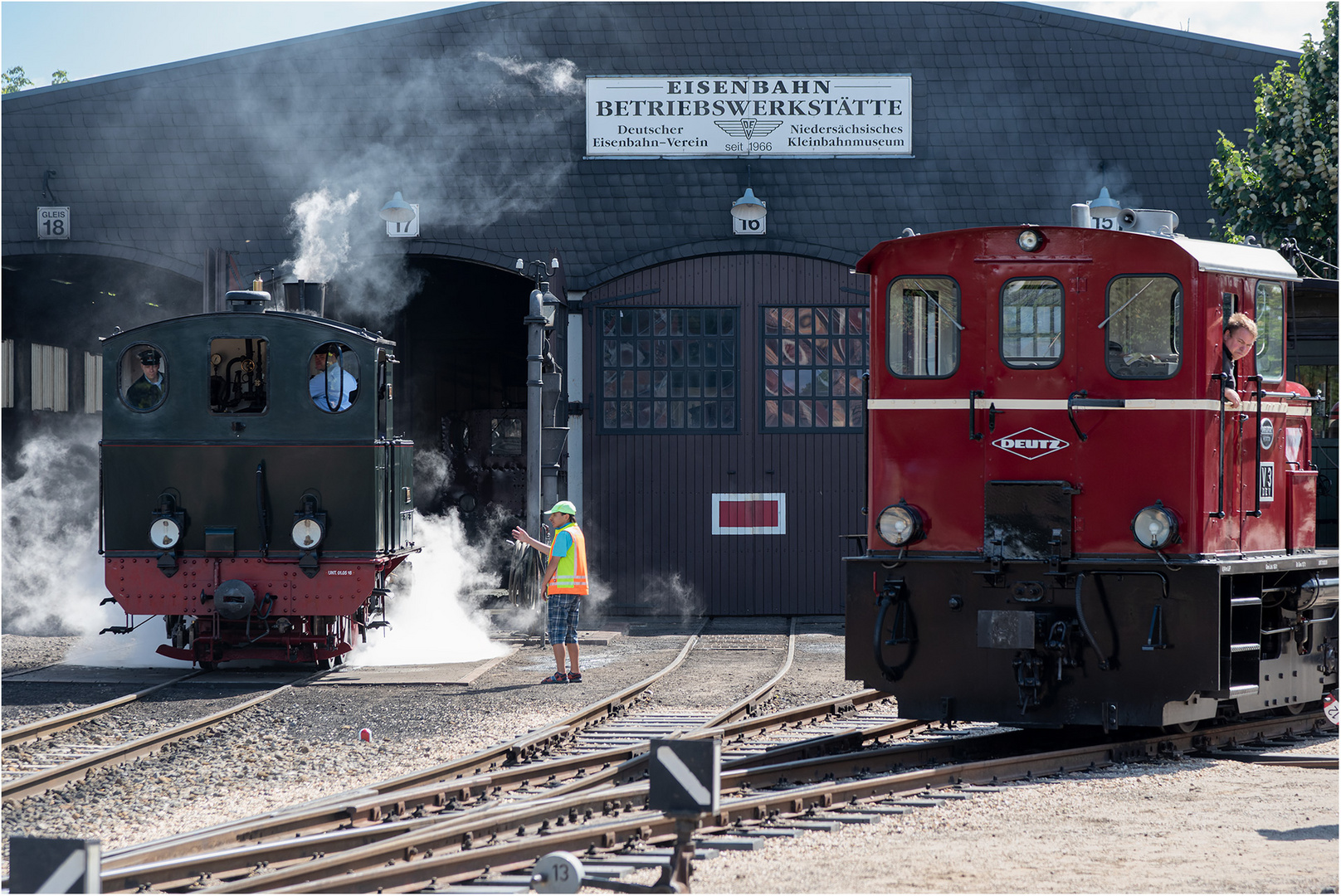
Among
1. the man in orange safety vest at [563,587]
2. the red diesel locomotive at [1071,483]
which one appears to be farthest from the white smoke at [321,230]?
the red diesel locomotive at [1071,483]

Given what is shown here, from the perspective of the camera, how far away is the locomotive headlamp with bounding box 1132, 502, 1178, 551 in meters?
7.75

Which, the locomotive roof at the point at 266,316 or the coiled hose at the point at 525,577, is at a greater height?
the locomotive roof at the point at 266,316

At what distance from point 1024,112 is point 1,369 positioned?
15725mm

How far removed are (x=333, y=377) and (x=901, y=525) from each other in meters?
6.29

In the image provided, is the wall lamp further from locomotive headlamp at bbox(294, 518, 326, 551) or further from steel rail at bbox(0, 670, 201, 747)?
steel rail at bbox(0, 670, 201, 747)

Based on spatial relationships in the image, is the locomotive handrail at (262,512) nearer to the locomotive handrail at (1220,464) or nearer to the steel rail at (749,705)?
the steel rail at (749,705)

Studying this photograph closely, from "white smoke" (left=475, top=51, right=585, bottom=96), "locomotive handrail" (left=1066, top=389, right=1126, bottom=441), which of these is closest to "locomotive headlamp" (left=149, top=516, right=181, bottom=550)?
"locomotive handrail" (left=1066, top=389, right=1126, bottom=441)

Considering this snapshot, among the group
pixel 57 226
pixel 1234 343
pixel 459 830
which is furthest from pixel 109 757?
pixel 57 226

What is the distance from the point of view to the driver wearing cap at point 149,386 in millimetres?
12484

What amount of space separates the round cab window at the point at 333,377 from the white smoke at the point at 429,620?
8.90 feet

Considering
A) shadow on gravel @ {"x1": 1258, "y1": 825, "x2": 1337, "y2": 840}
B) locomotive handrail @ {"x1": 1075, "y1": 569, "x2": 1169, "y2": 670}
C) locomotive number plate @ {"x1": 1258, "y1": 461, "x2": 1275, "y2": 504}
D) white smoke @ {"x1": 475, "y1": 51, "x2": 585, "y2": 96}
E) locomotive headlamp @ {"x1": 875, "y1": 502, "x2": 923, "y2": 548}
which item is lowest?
shadow on gravel @ {"x1": 1258, "y1": 825, "x2": 1337, "y2": 840}

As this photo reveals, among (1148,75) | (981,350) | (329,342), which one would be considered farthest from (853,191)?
(981,350)

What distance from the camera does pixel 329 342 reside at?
41.1 ft

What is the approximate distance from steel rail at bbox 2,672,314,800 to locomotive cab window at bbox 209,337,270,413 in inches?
127
